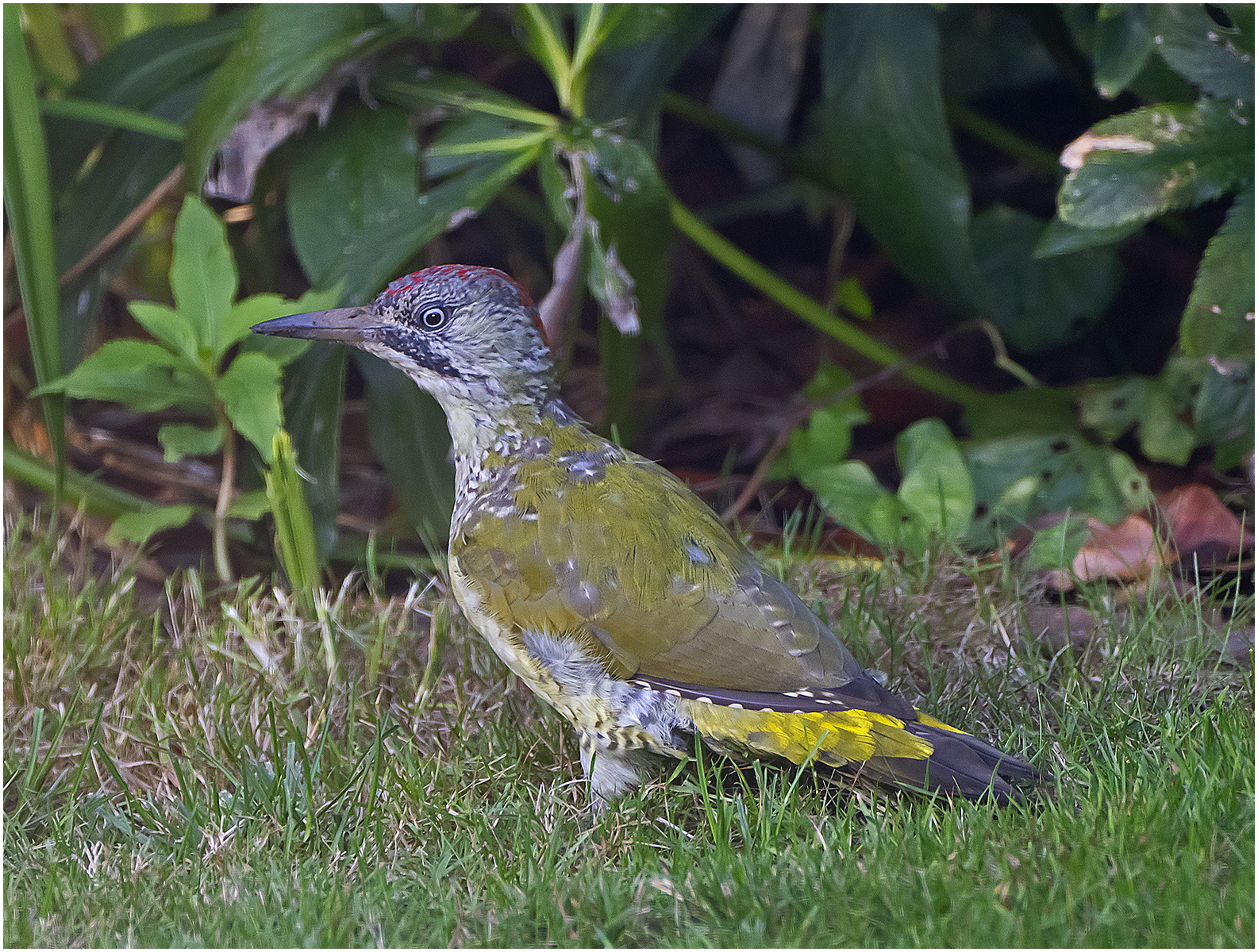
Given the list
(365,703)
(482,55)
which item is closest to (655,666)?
(365,703)

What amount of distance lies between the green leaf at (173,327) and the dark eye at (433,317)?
3.17 ft

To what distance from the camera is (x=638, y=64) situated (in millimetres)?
3602

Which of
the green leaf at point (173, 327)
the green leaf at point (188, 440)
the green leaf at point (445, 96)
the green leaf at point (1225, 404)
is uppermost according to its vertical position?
the green leaf at point (445, 96)

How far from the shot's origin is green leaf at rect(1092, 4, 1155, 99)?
310 cm

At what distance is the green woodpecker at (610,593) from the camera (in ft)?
6.75

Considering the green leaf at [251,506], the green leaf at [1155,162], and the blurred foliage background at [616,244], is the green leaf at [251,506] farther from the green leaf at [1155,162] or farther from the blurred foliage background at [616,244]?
the green leaf at [1155,162]

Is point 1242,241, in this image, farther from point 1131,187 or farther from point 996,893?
point 996,893

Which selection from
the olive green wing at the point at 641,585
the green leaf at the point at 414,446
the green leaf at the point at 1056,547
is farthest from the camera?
the green leaf at the point at 414,446

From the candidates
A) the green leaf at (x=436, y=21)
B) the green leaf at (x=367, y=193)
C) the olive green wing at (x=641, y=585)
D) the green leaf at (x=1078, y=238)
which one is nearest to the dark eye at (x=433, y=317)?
the olive green wing at (x=641, y=585)

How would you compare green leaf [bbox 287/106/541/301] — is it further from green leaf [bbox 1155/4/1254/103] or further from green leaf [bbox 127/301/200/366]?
green leaf [bbox 1155/4/1254/103]

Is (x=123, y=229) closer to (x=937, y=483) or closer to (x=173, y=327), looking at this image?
(x=173, y=327)

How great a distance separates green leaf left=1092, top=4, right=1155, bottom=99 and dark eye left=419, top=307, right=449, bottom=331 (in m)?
1.88

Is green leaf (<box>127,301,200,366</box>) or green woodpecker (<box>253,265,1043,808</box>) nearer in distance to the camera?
green woodpecker (<box>253,265,1043,808</box>)

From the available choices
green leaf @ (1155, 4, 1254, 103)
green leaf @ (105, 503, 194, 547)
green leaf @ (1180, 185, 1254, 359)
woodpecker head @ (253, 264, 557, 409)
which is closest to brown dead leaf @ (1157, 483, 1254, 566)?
green leaf @ (1180, 185, 1254, 359)
